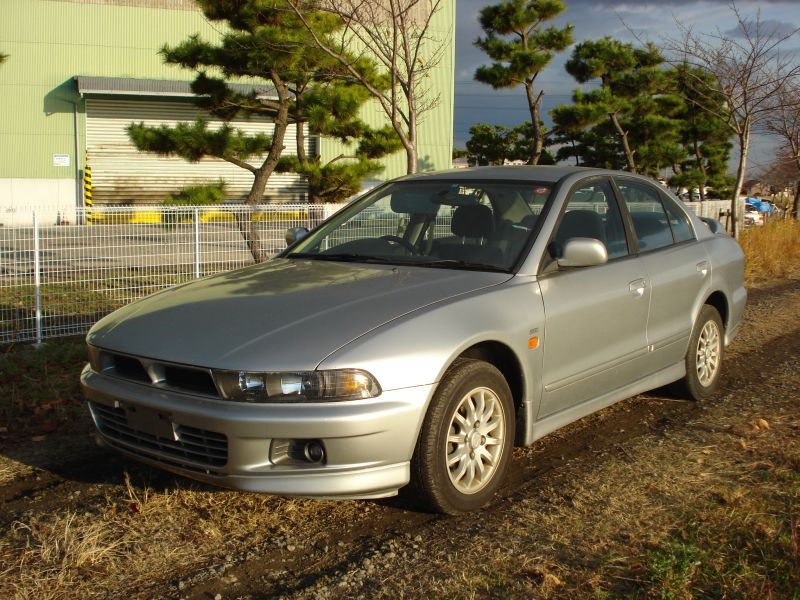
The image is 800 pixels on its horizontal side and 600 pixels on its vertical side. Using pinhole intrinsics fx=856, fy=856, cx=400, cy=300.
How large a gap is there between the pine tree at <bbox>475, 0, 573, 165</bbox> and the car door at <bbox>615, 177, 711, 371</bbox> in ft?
55.3

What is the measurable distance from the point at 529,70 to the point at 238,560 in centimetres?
2108

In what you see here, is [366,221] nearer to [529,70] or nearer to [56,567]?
[56,567]

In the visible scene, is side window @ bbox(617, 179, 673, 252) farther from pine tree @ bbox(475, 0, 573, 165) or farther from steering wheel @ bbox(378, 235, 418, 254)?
pine tree @ bbox(475, 0, 573, 165)

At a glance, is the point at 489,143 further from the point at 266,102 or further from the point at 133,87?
the point at 266,102

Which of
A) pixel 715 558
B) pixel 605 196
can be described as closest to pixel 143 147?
pixel 605 196

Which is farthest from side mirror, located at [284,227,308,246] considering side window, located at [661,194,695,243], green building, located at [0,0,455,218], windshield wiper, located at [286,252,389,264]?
green building, located at [0,0,455,218]

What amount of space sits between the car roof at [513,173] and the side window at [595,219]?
0.39ft

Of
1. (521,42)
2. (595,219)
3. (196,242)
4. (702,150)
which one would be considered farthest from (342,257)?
(702,150)

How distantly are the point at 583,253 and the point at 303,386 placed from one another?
1.66 metres

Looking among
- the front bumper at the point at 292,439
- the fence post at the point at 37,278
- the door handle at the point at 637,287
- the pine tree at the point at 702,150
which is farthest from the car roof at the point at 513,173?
the pine tree at the point at 702,150

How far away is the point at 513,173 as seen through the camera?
503 cm

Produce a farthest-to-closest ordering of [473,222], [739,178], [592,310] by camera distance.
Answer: [739,178]
[473,222]
[592,310]

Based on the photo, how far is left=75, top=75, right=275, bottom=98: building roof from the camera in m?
28.7

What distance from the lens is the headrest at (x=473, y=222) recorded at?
4580mm
